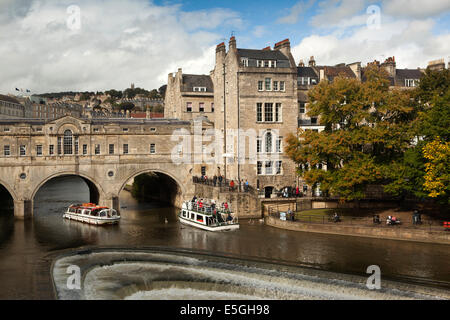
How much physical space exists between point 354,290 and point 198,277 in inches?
363

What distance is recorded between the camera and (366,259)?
98.9 ft

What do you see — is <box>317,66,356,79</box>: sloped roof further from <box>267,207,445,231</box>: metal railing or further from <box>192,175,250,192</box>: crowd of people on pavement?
<box>267,207,445,231</box>: metal railing

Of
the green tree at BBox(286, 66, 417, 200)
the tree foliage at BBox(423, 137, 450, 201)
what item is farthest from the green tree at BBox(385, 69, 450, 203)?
the green tree at BBox(286, 66, 417, 200)

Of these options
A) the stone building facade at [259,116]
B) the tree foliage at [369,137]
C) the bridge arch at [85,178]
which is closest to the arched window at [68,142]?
the bridge arch at [85,178]

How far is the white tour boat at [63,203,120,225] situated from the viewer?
44.0 m

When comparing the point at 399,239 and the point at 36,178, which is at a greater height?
the point at 36,178

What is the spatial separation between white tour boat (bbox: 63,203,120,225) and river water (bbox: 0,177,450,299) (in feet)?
2.91

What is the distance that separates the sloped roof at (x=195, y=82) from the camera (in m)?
64.1

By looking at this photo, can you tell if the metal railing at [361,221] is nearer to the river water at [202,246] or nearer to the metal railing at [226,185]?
the river water at [202,246]

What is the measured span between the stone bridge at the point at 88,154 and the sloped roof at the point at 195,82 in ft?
39.2
